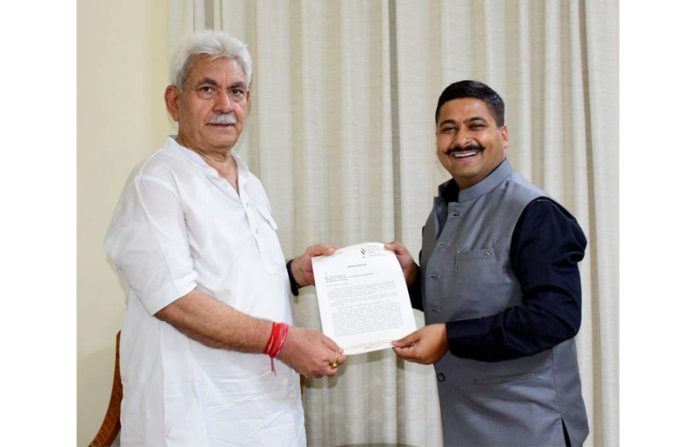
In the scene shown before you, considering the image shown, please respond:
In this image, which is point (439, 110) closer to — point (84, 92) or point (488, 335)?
point (488, 335)

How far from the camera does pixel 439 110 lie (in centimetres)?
184

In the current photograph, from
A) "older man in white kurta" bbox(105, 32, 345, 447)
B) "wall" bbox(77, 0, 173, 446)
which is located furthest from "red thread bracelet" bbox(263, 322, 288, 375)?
"wall" bbox(77, 0, 173, 446)

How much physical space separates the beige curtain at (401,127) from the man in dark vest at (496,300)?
1.00m

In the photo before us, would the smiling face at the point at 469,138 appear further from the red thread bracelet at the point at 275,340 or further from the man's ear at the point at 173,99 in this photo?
the man's ear at the point at 173,99

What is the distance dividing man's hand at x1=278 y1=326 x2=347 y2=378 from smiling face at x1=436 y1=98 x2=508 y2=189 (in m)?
0.61

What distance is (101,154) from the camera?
2.85m

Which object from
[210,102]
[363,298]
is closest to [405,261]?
[363,298]

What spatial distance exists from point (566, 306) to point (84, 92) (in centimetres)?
225

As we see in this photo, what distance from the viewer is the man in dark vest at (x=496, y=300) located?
1.61m

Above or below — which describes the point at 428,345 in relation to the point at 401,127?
below

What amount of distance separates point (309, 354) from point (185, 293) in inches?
15.1

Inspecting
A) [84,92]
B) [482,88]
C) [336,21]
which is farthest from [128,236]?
[336,21]

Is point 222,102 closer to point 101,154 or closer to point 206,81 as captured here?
point 206,81

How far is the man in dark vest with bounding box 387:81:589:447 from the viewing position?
1.61 meters
